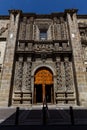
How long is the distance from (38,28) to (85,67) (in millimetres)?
7227

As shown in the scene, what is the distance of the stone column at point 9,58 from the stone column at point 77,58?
5.82m

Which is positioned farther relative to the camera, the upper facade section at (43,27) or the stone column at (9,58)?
the upper facade section at (43,27)

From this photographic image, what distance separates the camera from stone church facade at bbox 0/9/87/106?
45.9 feet

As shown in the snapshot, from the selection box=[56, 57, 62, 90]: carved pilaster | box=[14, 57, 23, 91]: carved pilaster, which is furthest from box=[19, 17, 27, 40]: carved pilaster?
box=[56, 57, 62, 90]: carved pilaster

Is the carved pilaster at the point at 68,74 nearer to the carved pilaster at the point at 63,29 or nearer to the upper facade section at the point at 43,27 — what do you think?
the carved pilaster at the point at 63,29

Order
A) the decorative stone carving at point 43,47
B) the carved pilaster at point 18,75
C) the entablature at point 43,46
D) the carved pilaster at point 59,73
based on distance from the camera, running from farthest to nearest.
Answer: the decorative stone carving at point 43,47, the entablature at point 43,46, the carved pilaster at point 59,73, the carved pilaster at point 18,75

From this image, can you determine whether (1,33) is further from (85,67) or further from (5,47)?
(85,67)

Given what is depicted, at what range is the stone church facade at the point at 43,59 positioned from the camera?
14.0m

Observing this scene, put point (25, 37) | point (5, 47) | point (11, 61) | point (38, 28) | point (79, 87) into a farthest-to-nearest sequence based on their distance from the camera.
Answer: point (38, 28), point (25, 37), point (5, 47), point (11, 61), point (79, 87)

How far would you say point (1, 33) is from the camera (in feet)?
57.5

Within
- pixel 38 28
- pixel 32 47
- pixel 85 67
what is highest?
pixel 38 28

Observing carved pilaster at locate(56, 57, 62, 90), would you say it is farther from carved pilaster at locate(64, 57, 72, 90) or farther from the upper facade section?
the upper facade section

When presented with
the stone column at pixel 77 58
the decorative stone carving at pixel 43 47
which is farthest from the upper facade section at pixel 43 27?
the decorative stone carving at pixel 43 47

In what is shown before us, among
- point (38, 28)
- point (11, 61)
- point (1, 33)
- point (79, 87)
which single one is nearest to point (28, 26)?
point (38, 28)
